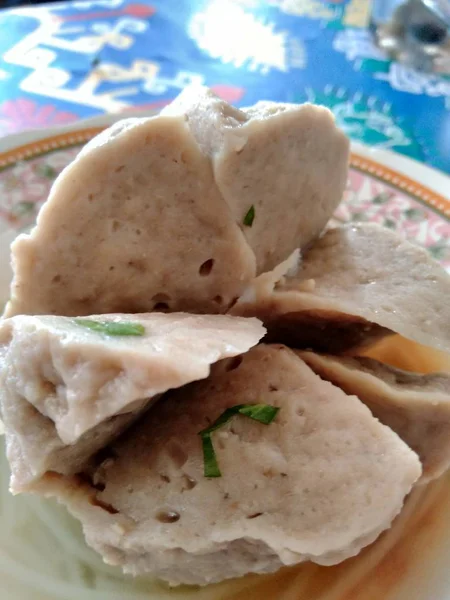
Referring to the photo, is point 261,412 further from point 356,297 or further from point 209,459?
point 356,297

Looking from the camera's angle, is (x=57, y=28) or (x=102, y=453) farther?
(x=57, y=28)

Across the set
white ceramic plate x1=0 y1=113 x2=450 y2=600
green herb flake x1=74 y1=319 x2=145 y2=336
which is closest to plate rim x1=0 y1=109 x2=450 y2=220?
white ceramic plate x1=0 y1=113 x2=450 y2=600

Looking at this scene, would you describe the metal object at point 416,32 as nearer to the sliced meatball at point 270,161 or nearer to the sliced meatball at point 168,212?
the sliced meatball at point 270,161

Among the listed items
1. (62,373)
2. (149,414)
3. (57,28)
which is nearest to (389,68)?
(57,28)

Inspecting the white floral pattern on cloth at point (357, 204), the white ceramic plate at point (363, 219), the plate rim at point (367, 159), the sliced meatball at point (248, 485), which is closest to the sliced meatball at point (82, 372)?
the sliced meatball at point (248, 485)

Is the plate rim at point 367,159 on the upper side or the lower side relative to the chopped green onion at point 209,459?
upper

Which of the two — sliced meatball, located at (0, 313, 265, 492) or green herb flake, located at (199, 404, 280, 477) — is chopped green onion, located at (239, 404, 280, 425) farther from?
sliced meatball, located at (0, 313, 265, 492)

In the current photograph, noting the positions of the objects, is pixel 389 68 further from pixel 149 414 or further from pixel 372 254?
pixel 149 414

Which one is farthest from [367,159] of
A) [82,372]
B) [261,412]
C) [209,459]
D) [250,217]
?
[82,372]
